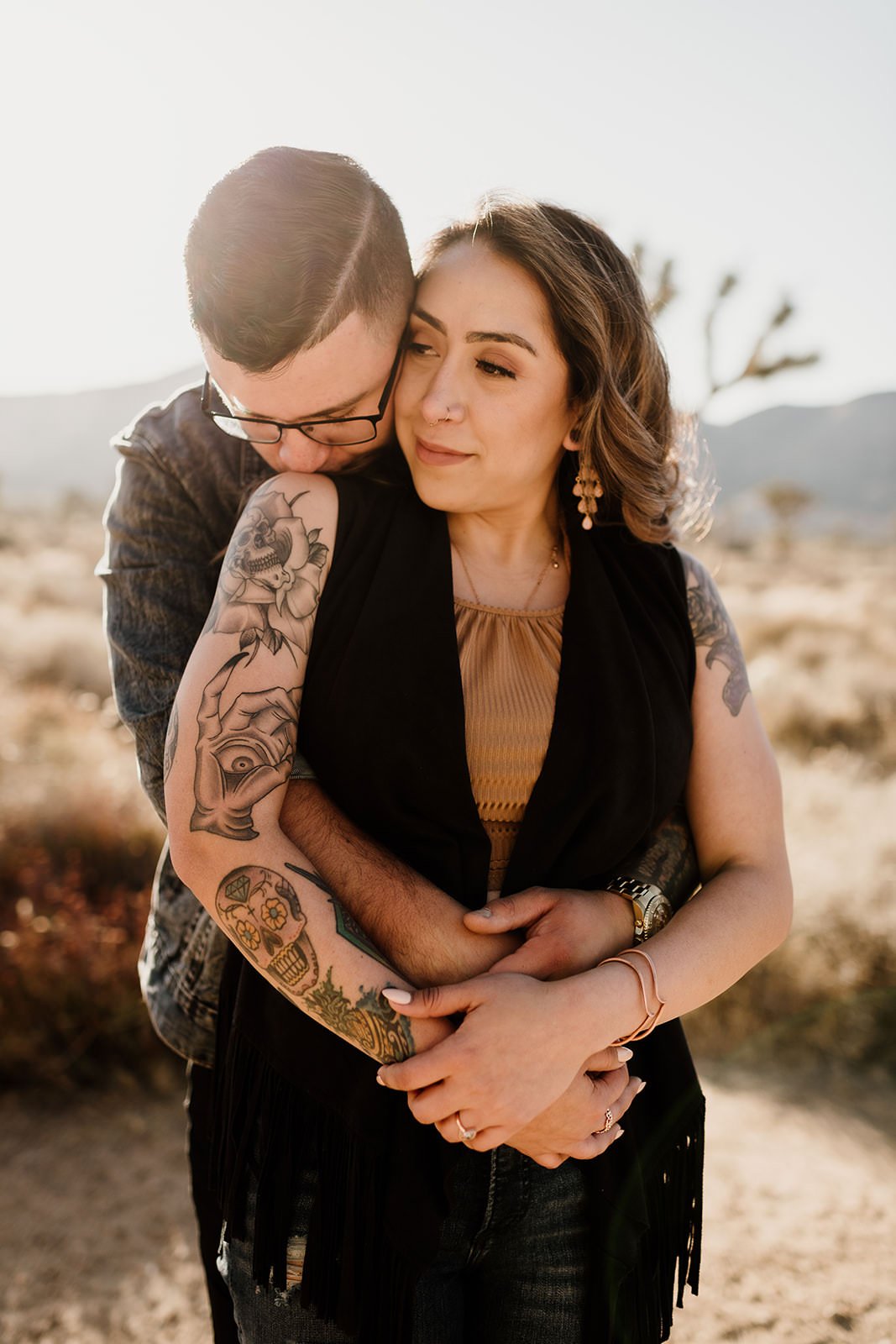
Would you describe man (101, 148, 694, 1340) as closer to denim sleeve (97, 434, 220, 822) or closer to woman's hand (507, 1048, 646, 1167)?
denim sleeve (97, 434, 220, 822)

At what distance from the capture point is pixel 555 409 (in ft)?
6.82

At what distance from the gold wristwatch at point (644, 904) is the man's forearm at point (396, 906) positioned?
0.25 metres

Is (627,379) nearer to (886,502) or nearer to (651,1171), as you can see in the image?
(651,1171)

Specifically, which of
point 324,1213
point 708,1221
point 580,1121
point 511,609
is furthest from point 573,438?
point 708,1221

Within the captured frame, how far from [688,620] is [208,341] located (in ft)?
3.80

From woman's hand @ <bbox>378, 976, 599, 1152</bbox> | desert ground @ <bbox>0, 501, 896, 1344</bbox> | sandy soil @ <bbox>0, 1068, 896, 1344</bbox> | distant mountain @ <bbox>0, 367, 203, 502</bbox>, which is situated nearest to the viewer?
woman's hand @ <bbox>378, 976, 599, 1152</bbox>

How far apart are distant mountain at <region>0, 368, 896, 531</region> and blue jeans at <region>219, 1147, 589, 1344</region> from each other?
74.5 m

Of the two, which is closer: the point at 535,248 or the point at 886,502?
the point at 535,248

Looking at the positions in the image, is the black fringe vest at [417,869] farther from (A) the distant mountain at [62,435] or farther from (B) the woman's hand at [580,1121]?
(A) the distant mountain at [62,435]

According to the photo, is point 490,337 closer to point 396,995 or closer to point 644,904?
point 644,904

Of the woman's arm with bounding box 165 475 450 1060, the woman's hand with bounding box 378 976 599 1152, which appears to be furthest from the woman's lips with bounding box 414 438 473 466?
the woman's hand with bounding box 378 976 599 1152

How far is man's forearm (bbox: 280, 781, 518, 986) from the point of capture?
1.67 metres

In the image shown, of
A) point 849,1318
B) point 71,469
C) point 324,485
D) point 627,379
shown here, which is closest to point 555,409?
point 627,379

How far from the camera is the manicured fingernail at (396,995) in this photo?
1.55m
